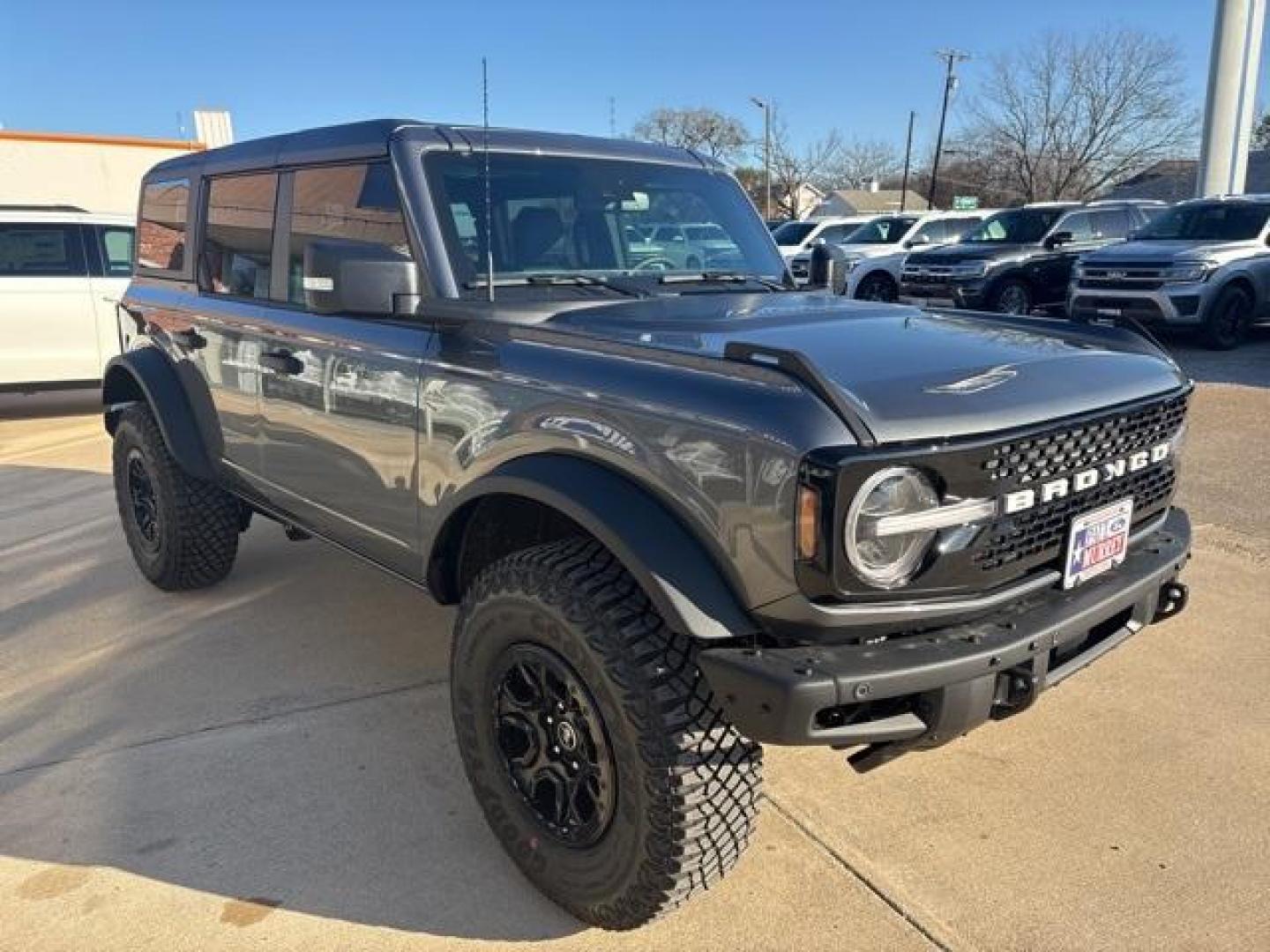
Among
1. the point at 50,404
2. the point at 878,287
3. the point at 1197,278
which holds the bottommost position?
the point at 50,404

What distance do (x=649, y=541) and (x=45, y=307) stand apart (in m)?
9.17

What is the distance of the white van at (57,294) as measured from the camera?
30.4ft

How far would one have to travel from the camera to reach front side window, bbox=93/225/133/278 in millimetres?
9602

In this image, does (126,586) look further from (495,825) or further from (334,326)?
(495,825)

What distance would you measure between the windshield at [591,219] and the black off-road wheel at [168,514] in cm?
202

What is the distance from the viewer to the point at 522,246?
3154 millimetres

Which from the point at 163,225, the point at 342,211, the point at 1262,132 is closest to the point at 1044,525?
the point at 342,211

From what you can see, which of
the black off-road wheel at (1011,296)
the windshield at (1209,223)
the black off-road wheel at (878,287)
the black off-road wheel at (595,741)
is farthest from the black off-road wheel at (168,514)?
the black off-road wheel at (878,287)

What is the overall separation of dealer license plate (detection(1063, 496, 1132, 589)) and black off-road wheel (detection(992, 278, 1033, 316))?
11.8 m

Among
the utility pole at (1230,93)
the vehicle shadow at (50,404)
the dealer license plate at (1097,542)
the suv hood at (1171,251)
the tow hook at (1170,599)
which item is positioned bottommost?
the vehicle shadow at (50,404)

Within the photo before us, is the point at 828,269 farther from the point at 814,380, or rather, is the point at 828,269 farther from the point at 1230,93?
the point at 1230,93

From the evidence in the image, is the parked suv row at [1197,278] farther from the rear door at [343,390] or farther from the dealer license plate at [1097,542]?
the rear door at [343,390]

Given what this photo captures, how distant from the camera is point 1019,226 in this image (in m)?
14.7

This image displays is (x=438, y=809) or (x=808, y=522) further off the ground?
(x=808, y=522)
